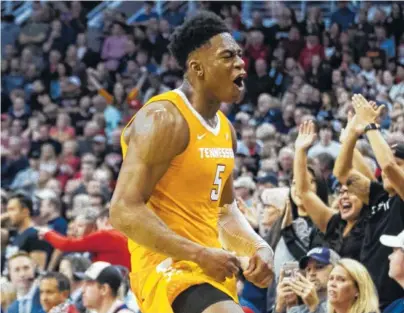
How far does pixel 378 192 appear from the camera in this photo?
284 inches

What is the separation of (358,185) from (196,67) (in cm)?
260

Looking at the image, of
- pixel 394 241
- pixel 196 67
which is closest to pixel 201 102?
pixel 196 67

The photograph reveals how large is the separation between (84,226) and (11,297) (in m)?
1.34

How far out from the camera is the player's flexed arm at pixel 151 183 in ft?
15.1

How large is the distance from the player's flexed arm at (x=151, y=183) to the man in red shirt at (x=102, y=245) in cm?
414

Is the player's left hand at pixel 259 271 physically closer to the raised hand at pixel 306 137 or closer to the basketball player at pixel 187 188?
the basketball player at pixel 187 188

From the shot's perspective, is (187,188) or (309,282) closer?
(187,188)

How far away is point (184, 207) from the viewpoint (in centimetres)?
486

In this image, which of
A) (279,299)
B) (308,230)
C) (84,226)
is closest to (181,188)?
(279,299)

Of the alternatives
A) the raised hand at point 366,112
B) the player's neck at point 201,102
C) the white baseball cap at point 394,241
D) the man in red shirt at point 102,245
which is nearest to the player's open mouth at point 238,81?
the player's neck at point 201,102

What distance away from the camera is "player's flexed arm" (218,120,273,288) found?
15.4ft

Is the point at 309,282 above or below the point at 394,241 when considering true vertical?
below

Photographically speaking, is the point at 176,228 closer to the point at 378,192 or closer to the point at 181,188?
the point at 181,188

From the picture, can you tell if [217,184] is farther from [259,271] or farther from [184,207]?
[259,271]
